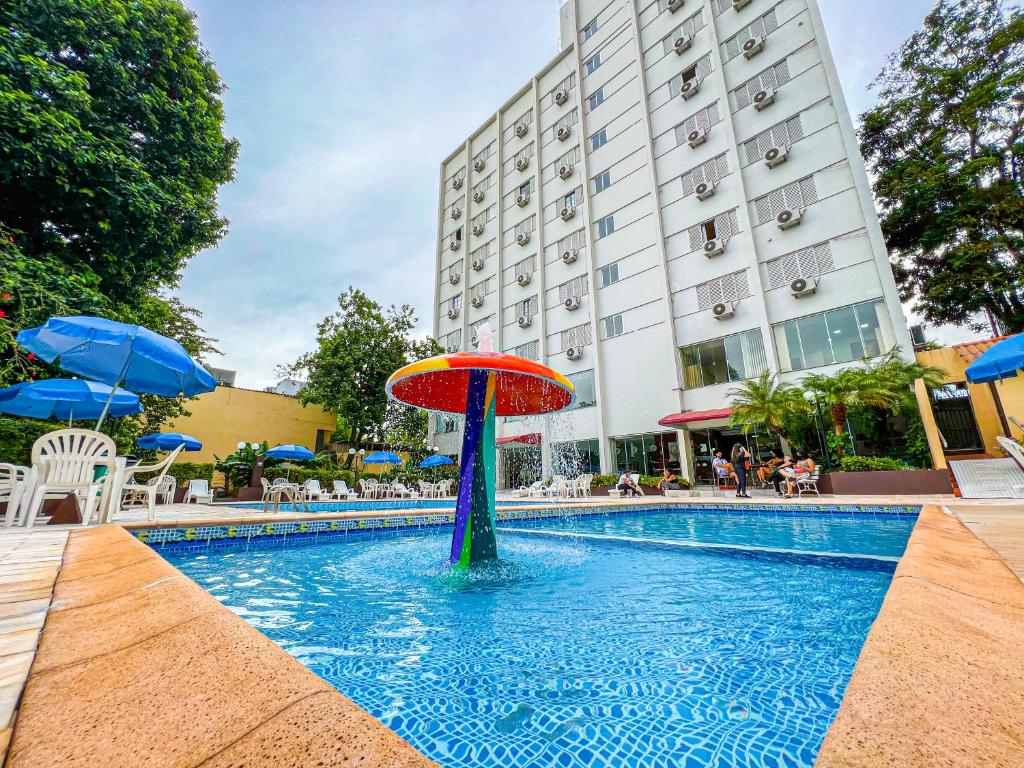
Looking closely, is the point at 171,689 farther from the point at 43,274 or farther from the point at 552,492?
the point at 552,492

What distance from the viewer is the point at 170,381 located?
21.1ft

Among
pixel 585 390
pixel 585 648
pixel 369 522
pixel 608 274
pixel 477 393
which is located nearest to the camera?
pixel 585 648

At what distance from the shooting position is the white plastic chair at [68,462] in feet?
15.7

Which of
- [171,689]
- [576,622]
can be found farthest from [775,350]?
[171,689]

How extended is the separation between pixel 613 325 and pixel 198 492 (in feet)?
62.9

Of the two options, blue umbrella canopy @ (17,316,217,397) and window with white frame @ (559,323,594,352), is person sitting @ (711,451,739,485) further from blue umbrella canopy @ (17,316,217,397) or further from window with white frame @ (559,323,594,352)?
blue umbrella canopy @ (17,316,217,397)

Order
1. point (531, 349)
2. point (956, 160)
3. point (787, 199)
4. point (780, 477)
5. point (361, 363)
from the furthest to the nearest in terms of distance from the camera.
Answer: point (531, 349)
point (361, 363)
point (956, 160)
point (787, 199)
point (780, 477)

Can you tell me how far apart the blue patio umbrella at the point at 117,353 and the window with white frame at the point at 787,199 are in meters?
20.2

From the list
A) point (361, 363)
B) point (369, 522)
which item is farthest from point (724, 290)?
point (361, 363)

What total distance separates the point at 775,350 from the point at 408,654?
17886 mm

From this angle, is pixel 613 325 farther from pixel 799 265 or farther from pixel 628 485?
pixel 628 485

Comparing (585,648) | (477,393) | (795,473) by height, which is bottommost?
(585,648)

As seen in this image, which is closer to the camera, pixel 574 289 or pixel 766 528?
pixel 766 528

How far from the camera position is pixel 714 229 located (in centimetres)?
1898
